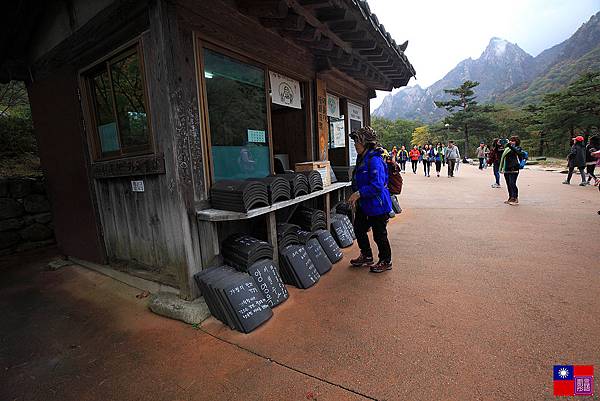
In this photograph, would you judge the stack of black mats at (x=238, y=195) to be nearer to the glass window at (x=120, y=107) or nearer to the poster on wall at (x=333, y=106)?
the glass window at (x=120, y=107)

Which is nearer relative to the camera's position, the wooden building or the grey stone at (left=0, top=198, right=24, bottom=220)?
the wooden building

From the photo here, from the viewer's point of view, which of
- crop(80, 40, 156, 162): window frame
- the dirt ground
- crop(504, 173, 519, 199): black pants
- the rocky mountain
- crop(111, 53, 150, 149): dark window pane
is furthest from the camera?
the rocky mountain

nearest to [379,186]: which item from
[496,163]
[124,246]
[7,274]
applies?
[124,246]

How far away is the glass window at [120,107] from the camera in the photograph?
11.4 feet

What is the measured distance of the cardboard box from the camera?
15.2ft

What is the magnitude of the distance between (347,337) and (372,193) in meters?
1.86

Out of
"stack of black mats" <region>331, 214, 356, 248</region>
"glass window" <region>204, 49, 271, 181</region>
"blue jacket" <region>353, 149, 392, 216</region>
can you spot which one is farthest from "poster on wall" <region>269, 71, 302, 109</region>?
"stack of black mats" <region>331, 214, 356, 248</region>

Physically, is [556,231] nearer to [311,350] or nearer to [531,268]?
[531,268]

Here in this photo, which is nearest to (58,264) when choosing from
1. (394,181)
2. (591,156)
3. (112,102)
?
(112,102)

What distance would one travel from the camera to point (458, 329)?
8.87ft

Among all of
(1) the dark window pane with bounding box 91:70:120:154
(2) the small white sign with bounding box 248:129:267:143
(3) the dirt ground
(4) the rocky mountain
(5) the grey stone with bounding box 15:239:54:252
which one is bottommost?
(3) the dirt ground

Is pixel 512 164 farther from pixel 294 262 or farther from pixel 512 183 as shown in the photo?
pixel 294 262

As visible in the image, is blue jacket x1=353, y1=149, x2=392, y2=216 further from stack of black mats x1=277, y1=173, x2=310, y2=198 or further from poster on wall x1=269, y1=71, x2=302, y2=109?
poster on wall x1=269, y1=71, x2=302, y2=109

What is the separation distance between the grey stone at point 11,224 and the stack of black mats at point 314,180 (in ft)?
22.2
